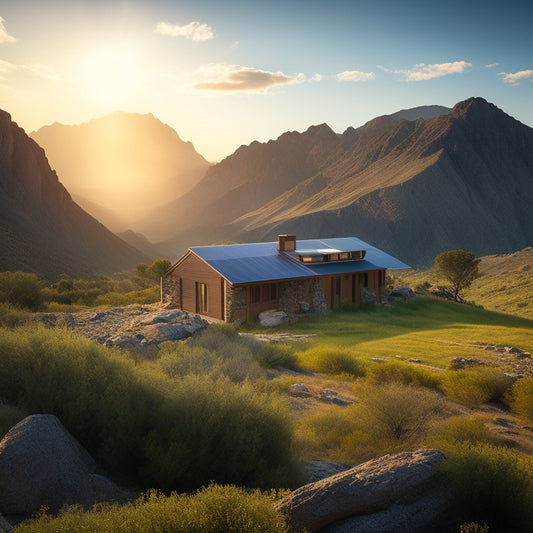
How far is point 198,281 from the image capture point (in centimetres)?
2781

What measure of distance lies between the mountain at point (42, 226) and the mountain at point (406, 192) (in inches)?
1786

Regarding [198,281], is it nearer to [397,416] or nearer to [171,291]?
[171,291]

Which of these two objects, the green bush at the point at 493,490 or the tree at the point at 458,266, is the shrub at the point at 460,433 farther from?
the tree at the point at 458,266

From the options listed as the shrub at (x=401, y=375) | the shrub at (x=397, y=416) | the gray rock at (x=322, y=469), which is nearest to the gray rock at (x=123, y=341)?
the shrub at (x=401, y=375)

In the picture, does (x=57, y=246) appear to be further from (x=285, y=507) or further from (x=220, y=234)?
(x=220, y=234)

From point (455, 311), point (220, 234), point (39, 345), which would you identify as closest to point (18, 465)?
point (39, 345)

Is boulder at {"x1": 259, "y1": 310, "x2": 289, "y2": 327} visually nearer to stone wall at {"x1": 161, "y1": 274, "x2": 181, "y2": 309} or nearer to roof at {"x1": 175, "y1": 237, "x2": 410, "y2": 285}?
roof at {"x1": 175, "y1": 237, "x2": 410, "y2": 285}

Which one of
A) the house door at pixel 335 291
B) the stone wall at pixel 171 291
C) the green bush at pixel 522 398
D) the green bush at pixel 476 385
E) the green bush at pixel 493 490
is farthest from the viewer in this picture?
the house door at pixel 335 291

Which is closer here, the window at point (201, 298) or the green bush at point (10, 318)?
the green bush at point (10, 318)

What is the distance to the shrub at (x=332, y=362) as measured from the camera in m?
15.0

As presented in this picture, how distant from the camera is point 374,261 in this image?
33.6 meters

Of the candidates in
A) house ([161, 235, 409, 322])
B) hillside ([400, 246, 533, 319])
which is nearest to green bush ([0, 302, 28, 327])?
house ([161, 235, 409, 322])

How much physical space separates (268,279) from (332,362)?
11.2 m

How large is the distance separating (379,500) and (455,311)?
3105 cm
